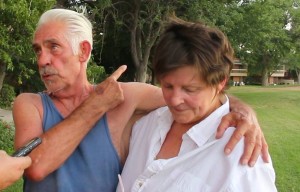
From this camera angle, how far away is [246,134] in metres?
1.88

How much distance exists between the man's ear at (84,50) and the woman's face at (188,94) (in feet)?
2.02

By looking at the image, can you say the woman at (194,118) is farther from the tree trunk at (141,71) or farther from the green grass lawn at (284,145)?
the tree trunk at (141,71)

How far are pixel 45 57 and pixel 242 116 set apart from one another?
1.11 metres

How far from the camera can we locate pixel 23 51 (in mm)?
6801

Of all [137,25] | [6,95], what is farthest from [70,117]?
[137,25]

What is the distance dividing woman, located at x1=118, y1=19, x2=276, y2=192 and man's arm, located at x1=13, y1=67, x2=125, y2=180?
13.5 inches

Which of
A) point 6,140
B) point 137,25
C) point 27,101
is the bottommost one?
point 6,140

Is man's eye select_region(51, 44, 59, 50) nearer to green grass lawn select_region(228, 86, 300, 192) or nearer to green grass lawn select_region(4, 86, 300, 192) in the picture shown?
green grass lawn select_region(4, 86, 300, 192)

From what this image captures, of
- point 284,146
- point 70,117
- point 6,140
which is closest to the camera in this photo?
point 70,117

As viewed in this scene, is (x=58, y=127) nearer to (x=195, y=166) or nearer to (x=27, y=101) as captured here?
(x=27, y=101)

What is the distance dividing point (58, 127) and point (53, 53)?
44 centimetres

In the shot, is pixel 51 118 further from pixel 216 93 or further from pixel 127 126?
pixel 216 93

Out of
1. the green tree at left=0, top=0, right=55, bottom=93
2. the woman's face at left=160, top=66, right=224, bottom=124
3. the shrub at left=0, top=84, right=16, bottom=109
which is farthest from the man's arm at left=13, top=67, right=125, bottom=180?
the shrub at left=0, top=84, right=16, bottom=109

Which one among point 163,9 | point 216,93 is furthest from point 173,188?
point 163,9
